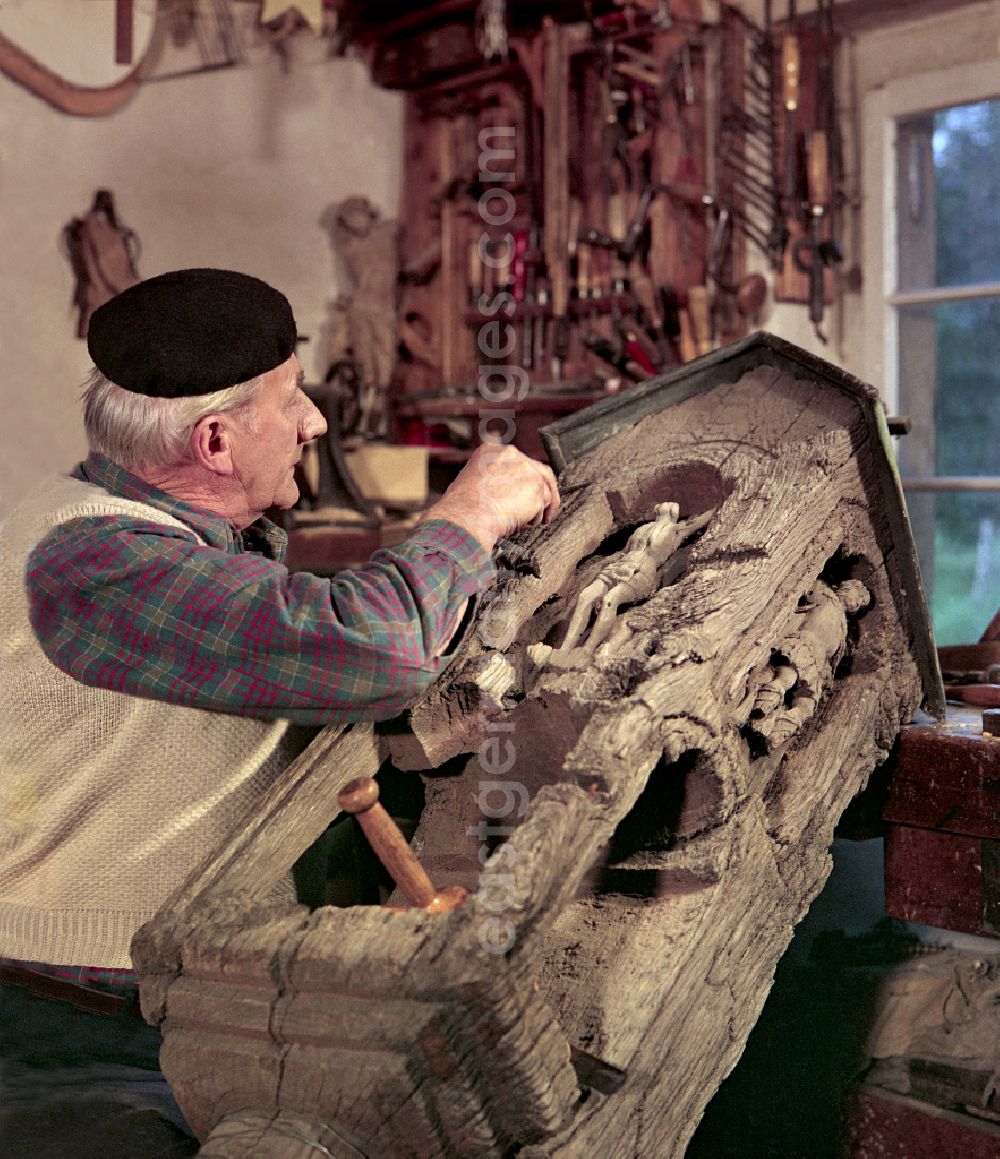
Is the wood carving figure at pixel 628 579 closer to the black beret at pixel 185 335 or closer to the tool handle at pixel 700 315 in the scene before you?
the black beret at pixel 185 335

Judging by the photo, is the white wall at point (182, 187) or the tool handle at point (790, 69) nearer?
the white wall at point (182, 187)

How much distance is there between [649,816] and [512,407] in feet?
13.5

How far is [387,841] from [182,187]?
175 inches

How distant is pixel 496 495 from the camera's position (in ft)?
6.28

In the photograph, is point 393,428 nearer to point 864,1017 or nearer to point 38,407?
point 38,407

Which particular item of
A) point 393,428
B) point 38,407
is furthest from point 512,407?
point 38,407

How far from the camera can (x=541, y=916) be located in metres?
1.42

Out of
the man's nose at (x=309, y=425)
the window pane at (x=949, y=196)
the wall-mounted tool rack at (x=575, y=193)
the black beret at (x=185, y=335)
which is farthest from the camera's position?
the wall-mounted tool rack at (x=575, y=193)

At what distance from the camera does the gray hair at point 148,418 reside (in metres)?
1.77

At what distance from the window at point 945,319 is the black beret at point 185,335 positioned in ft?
12.6

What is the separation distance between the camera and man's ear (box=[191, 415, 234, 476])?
1.78 m

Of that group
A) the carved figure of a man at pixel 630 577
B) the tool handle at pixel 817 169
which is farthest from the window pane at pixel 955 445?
the carved figure of a man at pixel 630 577

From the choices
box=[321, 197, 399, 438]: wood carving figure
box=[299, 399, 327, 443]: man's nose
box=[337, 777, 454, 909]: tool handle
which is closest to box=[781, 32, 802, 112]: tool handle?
box=[321, 197, 399, 438]: wood carving figure

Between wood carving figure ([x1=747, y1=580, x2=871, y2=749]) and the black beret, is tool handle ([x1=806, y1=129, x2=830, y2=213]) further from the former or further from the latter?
the black beret
